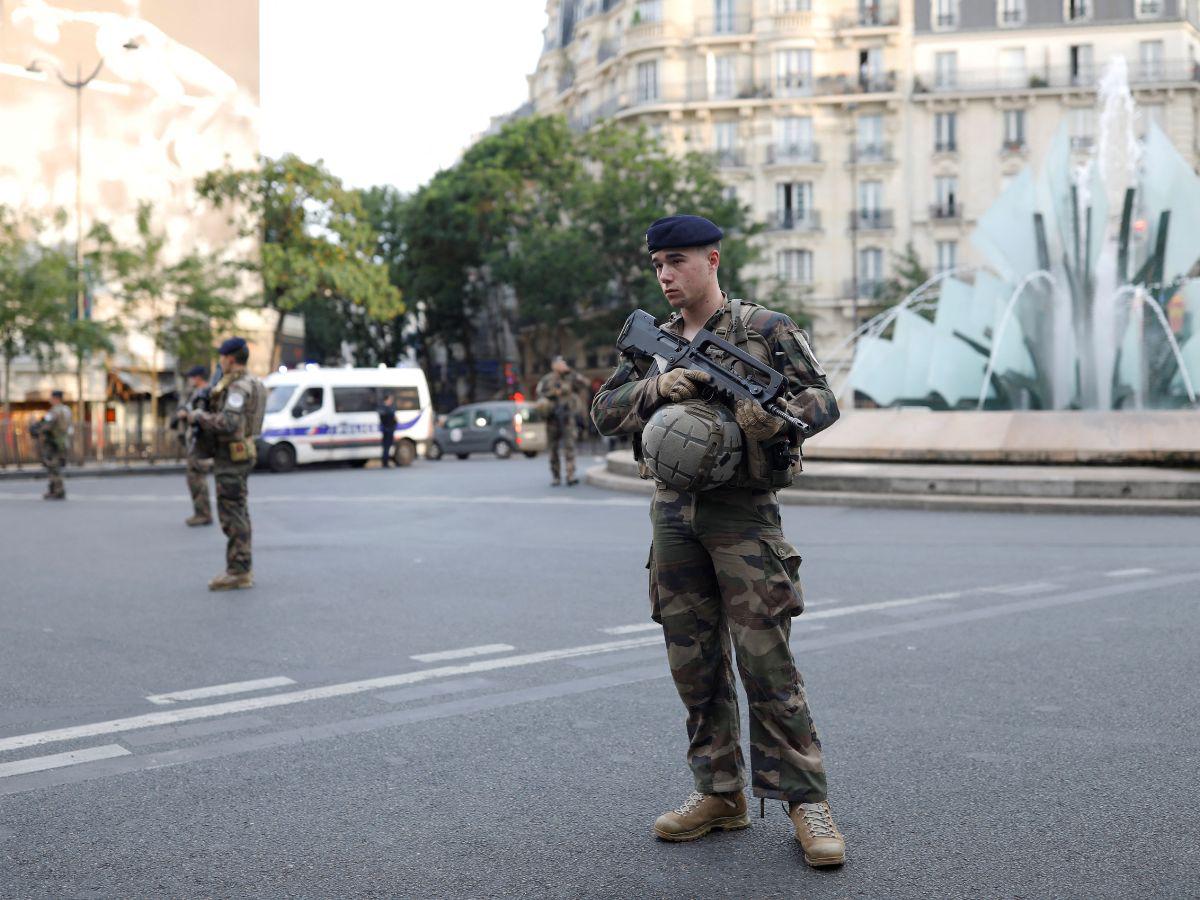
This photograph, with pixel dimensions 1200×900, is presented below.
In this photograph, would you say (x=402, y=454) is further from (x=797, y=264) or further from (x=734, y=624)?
(x=797, y=264)

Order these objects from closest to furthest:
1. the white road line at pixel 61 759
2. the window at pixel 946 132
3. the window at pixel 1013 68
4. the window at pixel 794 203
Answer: the white road line at pixel 61 759 → the window at pixel 1013 68 → the window at pixel 946 132 → the window at pixel 794 203

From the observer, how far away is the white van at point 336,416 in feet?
97.1

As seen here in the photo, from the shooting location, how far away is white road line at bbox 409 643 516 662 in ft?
22.5

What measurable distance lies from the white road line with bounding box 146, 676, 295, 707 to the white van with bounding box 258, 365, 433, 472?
22.8 meters

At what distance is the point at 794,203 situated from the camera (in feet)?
190

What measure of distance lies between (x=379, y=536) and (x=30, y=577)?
3.84 meters

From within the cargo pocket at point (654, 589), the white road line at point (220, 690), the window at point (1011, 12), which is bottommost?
the white road line at point (220, 690)

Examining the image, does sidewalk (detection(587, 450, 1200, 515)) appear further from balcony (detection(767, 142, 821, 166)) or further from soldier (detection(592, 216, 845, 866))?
balcony (detection(767, 142, 821, 166))

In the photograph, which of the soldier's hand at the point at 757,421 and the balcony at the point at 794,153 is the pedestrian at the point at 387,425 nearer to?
the soldier's hand at the point at 757,421

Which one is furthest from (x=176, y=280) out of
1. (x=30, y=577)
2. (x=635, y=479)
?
(x=30, y=577)

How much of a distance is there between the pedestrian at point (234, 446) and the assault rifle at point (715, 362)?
628cm

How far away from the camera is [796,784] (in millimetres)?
3781

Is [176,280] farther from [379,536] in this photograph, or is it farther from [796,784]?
[796,784]

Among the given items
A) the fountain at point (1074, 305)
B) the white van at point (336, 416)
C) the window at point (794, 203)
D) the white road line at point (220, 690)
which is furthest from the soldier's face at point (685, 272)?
the window at point (794, 203)
